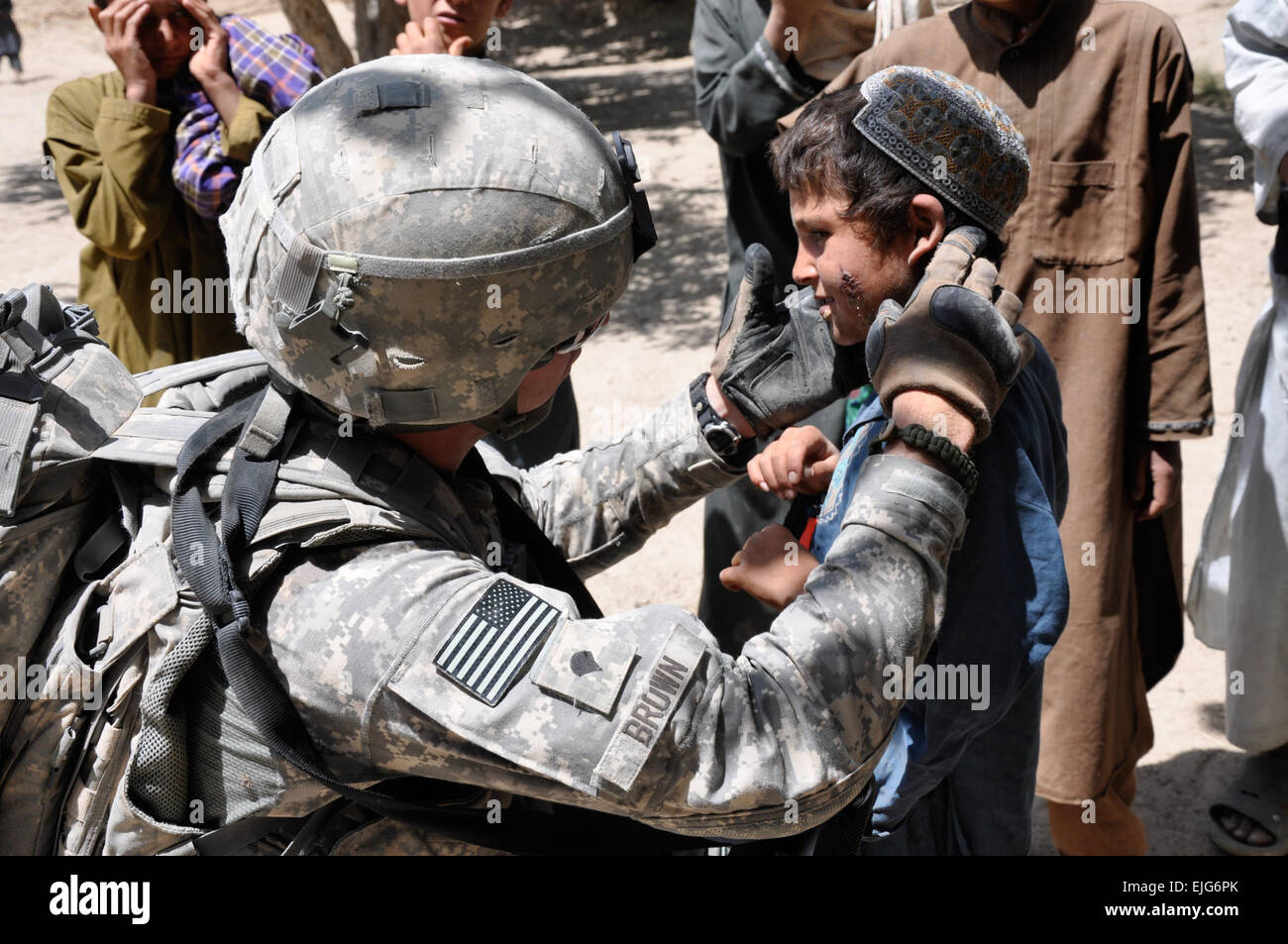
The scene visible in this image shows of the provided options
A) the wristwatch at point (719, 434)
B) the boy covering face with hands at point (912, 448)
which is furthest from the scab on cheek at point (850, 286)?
the wristwatch at point (719, 434)

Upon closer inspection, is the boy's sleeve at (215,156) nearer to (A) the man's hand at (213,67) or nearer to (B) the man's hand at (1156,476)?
(A) the man's hand at (213,67)

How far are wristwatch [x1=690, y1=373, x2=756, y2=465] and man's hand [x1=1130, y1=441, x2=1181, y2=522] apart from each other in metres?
1.47

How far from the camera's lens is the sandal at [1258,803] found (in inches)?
140

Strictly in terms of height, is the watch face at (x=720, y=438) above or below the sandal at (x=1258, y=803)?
above

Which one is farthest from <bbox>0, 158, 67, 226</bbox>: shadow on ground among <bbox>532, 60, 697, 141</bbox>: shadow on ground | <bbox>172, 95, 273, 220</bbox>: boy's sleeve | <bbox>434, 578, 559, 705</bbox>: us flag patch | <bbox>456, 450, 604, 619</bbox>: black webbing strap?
<bbox>434, 578, 559, 705</bbox>: us flag patch

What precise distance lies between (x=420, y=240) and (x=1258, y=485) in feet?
9.21

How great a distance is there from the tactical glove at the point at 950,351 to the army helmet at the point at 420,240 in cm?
45

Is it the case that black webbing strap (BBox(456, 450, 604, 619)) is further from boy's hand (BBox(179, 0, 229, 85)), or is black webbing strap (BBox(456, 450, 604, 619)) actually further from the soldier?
boy's hand (BBox(179, 0, 229, 85))

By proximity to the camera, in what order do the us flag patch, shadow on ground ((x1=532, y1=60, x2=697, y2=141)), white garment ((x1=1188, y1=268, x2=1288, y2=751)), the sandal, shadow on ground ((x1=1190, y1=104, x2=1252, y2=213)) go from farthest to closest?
shadow on ground ((x1=532, y1=60, x2=697, y2=141)) → shadow on ground ((x1=1190, y1=104, x2=1252, y2=213)) → the sandal → white garment ((x1=1188, y1=268, x2=1288, y2=751)) → the us flag patch

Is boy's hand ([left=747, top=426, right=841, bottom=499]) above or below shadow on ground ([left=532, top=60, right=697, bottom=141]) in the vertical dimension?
above

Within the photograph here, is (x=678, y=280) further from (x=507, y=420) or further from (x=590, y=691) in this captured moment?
(x=590, y=691)

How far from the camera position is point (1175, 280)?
3.15 meters

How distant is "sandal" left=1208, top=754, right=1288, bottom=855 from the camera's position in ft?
11.7

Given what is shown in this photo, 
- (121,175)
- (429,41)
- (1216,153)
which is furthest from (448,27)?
(1216,153)
